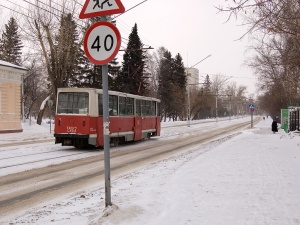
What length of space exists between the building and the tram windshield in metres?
13.4

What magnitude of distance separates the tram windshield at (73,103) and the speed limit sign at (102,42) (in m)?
11.4

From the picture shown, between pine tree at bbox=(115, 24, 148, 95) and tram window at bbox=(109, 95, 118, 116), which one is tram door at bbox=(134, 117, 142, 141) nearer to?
tram window at bbox=(109, 95, 118, 116)

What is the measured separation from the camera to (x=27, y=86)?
6397 centimetres

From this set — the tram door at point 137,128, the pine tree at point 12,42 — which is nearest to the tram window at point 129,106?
the tram door at point 137,128

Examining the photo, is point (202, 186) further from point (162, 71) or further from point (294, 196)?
point (162, 71)

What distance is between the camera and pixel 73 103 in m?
17.0

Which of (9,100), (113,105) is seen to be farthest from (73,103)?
(9,100)

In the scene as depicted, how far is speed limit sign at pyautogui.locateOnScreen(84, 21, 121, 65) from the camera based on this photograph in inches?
212

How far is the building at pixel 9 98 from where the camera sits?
94.7 feet

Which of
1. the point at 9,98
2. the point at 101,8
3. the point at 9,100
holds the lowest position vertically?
the point at 9,100

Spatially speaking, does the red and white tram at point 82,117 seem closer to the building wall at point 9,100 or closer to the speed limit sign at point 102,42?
the speed limit sign at point 102,42

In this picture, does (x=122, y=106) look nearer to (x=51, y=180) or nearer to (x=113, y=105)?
(x=113, y=105)

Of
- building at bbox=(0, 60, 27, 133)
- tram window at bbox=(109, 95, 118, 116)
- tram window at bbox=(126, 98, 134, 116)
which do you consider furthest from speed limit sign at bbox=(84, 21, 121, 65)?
building at bbox=(0, 60, 27, 133)

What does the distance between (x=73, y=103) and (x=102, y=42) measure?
39.1 feet
